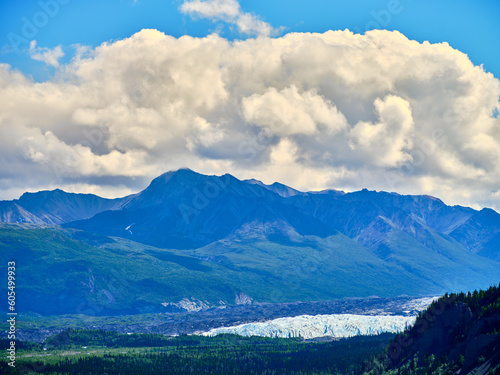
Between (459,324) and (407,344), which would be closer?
(459,324)

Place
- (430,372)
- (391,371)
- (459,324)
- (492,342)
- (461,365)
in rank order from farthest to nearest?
(391,371) → (459,324) → (430,372) → (461,365) → (492,342)

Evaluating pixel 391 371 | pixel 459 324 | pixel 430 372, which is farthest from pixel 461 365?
pixel 391 371

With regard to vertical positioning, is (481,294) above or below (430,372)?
above

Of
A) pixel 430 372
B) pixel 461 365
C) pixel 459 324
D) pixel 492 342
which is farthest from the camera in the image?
pixel 459 324

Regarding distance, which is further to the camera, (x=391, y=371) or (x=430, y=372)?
(x=391, y=371)

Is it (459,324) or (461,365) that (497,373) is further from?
(459,324)

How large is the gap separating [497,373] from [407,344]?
76.8 m

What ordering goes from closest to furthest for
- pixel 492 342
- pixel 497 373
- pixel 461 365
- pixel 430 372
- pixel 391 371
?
1. pixel 497 373
2. pixel 492 342
3. pixel 461 365
4. pixel 430 372
5. pixel 391 371

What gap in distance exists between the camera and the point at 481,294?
180 meters

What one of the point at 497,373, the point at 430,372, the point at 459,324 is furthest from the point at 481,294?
the point at 497,373

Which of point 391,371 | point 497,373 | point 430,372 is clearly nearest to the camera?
point 497,373

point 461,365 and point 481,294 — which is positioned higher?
point 481,294

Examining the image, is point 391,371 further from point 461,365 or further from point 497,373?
point 497,373

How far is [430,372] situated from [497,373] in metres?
42.4
